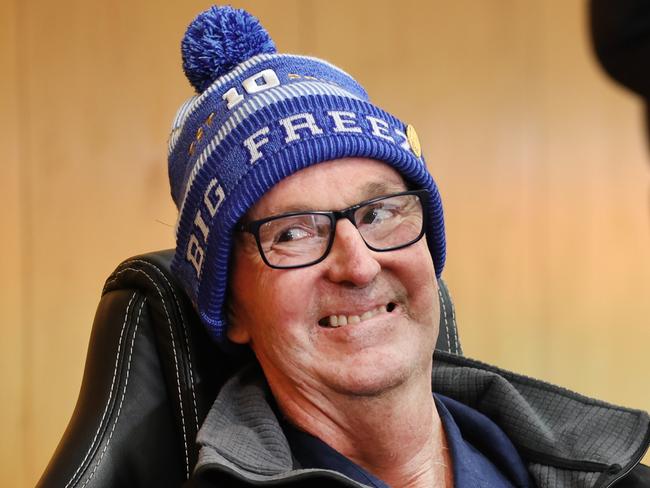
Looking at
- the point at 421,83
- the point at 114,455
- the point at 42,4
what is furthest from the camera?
the point at 421,83

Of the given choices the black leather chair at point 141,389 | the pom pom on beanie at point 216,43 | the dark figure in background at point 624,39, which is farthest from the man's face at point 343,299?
the dark figure in background at point 624,39

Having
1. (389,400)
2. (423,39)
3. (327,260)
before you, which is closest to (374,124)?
(327,260)

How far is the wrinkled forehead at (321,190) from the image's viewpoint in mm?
1272

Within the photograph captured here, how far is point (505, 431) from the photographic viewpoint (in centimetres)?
146

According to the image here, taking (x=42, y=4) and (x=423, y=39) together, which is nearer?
(x=42, y=4)

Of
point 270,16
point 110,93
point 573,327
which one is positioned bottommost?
point 573,327

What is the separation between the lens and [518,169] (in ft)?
11.0

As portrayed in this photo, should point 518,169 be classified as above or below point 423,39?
below

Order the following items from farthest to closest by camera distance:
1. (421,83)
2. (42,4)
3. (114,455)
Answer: (421,83), (42,4), (114,455)

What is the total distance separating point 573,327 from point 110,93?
189 centimetres

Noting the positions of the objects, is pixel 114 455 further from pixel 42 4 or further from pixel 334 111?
pixel 42 4

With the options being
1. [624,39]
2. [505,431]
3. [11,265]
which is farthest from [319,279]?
[11,265]

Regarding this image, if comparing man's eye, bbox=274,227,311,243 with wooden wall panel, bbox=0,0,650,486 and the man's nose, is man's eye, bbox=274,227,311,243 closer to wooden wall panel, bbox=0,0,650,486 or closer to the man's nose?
the man's nose

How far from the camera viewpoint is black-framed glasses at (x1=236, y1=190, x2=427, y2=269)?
127 cm
